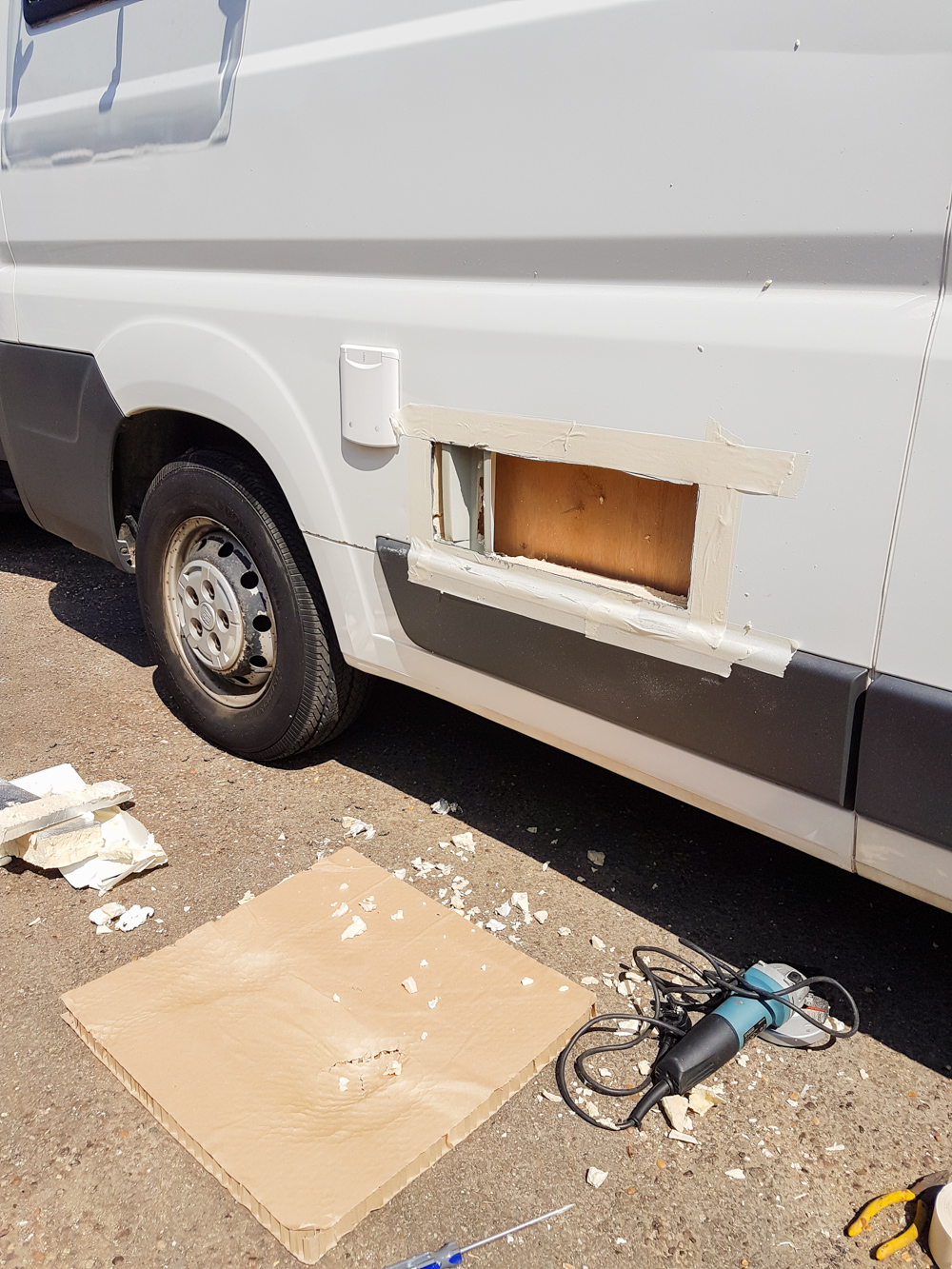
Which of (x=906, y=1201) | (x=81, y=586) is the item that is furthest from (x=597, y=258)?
(x=81, y=586)

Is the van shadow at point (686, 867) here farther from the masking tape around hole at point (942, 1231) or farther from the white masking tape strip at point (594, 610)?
the white masking tape strip at point (594, 610)

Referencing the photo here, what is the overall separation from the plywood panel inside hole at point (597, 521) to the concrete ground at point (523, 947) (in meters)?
0.91

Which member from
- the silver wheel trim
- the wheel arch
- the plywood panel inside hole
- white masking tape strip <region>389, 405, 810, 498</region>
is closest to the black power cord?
the plywood panel inside hole

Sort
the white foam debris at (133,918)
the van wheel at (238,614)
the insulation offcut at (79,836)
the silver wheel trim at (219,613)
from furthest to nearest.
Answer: the silver wheel trim at (219,613), the van wheel at (238,614), the insulation offcut at (79,836), the white foam debris at (133,918)

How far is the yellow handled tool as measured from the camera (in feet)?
5.10

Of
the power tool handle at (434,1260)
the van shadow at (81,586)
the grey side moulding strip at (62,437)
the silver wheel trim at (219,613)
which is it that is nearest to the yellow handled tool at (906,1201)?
the power tool handle at (434,1260)

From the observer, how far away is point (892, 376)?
1436mm

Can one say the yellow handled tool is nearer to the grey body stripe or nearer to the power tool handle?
the power tool handle

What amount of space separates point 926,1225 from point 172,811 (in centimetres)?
202

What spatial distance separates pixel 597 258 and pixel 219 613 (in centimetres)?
157

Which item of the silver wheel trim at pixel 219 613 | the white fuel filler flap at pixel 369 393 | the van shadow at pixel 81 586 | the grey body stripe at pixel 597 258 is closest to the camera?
the grey body stripe at pixel 597 258

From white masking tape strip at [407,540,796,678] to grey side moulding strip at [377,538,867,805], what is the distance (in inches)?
0.8

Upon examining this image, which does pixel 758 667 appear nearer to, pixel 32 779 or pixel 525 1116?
pixel 525 1116

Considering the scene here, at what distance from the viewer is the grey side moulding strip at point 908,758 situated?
150 centimetres
